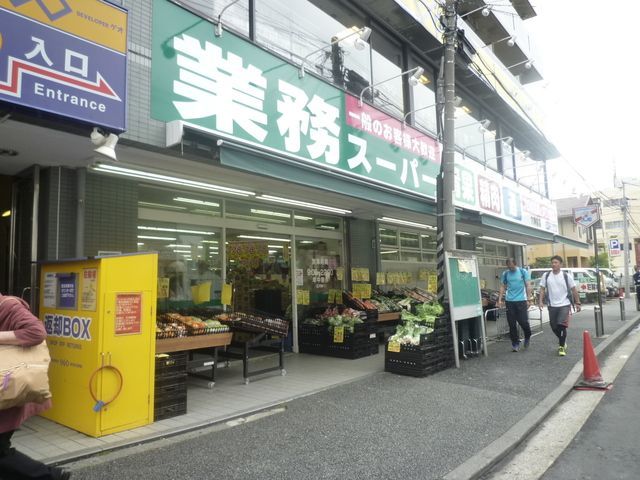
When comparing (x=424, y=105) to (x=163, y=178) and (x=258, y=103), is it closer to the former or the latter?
(x=258, y=103)

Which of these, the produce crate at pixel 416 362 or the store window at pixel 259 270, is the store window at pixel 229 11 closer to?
the store window at pixel 259 270

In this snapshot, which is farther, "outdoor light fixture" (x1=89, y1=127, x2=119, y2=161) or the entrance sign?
"outdoor light fixture" (x1=89, y1=127, x2=119, y2=161)

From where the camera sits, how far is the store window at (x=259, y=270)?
9.15 meters

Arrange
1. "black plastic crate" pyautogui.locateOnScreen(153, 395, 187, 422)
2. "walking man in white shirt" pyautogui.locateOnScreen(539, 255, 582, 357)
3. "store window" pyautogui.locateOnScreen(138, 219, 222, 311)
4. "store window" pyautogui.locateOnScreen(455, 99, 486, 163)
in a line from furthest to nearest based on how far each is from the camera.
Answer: "store window" pyautogui.locateOnScreen(455, 99, 486, 163) → "walking man in white shirt" pyautogui.locateOnScreen(539, 255, 582, 357) → "store window" pyautogui.locateOnScreen(138, 219, 222, 311) → "black plastic crate" pyautogui.locateOnScreen(153, 395, 187, 422)

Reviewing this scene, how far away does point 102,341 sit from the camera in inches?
187

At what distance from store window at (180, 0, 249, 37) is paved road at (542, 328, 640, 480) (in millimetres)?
7123

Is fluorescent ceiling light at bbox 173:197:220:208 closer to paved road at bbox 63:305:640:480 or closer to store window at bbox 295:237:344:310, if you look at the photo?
store window at bbox 295:237:344:310

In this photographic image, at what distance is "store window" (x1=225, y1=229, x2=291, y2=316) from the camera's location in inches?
360

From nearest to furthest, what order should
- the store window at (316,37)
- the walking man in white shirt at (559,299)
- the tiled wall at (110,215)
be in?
1. the tiled wall at (110,215)
2. the store window at (316,37)
3. the walking man in white shirt at (559,299)

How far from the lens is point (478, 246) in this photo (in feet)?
61.4

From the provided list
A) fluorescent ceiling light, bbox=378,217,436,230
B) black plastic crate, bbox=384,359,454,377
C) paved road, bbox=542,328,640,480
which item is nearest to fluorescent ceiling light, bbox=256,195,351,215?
fluorescent ceiling light, bbox=378,217,436,230

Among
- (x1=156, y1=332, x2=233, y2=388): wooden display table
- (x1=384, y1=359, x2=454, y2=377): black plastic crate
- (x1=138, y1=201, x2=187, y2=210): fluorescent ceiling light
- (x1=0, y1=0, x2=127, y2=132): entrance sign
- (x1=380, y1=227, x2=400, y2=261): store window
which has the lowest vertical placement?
(x1=384, y1=359, x2=454, y2=377): black plastic crate

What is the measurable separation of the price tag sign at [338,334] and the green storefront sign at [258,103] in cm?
305

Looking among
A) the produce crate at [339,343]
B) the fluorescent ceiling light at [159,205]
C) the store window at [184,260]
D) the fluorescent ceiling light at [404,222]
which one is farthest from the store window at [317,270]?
the fluorescent ceiling light at [159,205]
